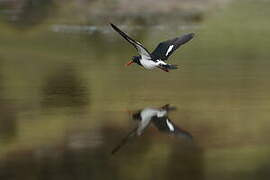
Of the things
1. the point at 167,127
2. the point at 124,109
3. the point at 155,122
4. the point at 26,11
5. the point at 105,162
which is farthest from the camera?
the point at 26,11

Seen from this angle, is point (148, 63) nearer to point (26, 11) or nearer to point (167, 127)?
point (167, 127)

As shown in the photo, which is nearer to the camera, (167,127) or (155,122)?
(167,127)

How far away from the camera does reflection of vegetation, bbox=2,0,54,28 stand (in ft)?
90.5

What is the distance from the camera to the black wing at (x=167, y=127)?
38.1ft

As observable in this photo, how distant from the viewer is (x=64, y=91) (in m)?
14.8

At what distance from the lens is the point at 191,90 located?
15.0m

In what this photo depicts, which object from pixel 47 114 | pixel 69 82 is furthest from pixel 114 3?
pixel 47 114

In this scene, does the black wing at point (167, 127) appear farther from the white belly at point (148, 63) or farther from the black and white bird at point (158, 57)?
the white belly at point (148, 63)

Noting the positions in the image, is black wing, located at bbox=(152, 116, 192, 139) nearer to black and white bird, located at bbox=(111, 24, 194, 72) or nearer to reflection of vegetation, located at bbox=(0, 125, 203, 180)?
reflection of vegetation, located at bbox=(0, 125, 203, 180)

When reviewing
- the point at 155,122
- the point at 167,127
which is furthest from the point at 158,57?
the point at 167,127

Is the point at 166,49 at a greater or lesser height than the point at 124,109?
greater

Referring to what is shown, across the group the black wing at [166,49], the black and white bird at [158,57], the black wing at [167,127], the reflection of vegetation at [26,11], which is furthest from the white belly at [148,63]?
the reflection of vegetation at [26,11]

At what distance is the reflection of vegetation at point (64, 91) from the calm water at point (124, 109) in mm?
21

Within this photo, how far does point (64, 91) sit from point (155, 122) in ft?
10.4
